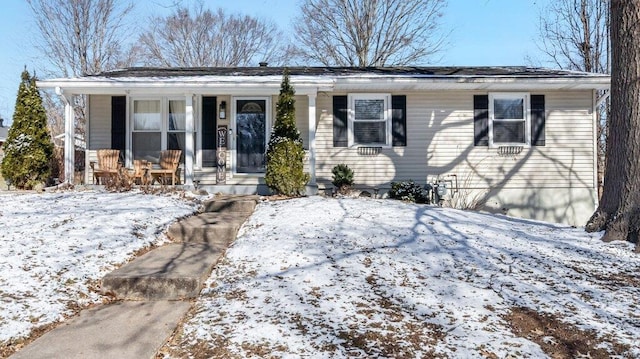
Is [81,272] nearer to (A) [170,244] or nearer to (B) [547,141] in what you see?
(A) [170,244]

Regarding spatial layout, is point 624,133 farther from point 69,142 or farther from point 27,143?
point 27,143

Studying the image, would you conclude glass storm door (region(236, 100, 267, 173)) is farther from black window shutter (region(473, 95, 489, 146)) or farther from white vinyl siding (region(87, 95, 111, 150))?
black window shutter (region(473, 95, 489, 146))

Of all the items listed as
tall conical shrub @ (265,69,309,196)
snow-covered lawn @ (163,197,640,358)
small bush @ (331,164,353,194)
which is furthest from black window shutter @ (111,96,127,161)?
snow-covered lawn @ (163,197,640,358)

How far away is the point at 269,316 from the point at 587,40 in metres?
18.8

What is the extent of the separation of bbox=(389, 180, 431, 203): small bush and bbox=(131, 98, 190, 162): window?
487cm

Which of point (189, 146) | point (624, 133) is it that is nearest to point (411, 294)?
point (624, 133)

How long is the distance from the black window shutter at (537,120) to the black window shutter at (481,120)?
40.8 inches

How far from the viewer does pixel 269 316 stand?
315 centimetres

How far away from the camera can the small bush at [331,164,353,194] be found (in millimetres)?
9383

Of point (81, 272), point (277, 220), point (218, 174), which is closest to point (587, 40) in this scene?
point (218, 174)

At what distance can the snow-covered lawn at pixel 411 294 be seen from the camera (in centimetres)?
279

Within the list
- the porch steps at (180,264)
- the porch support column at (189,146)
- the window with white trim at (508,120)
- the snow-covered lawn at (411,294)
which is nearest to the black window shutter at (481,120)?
the window with white trim at (508,120)

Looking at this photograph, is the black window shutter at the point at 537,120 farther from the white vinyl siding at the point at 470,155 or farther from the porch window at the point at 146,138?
the porch window at the point at 146,138

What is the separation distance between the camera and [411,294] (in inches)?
141
